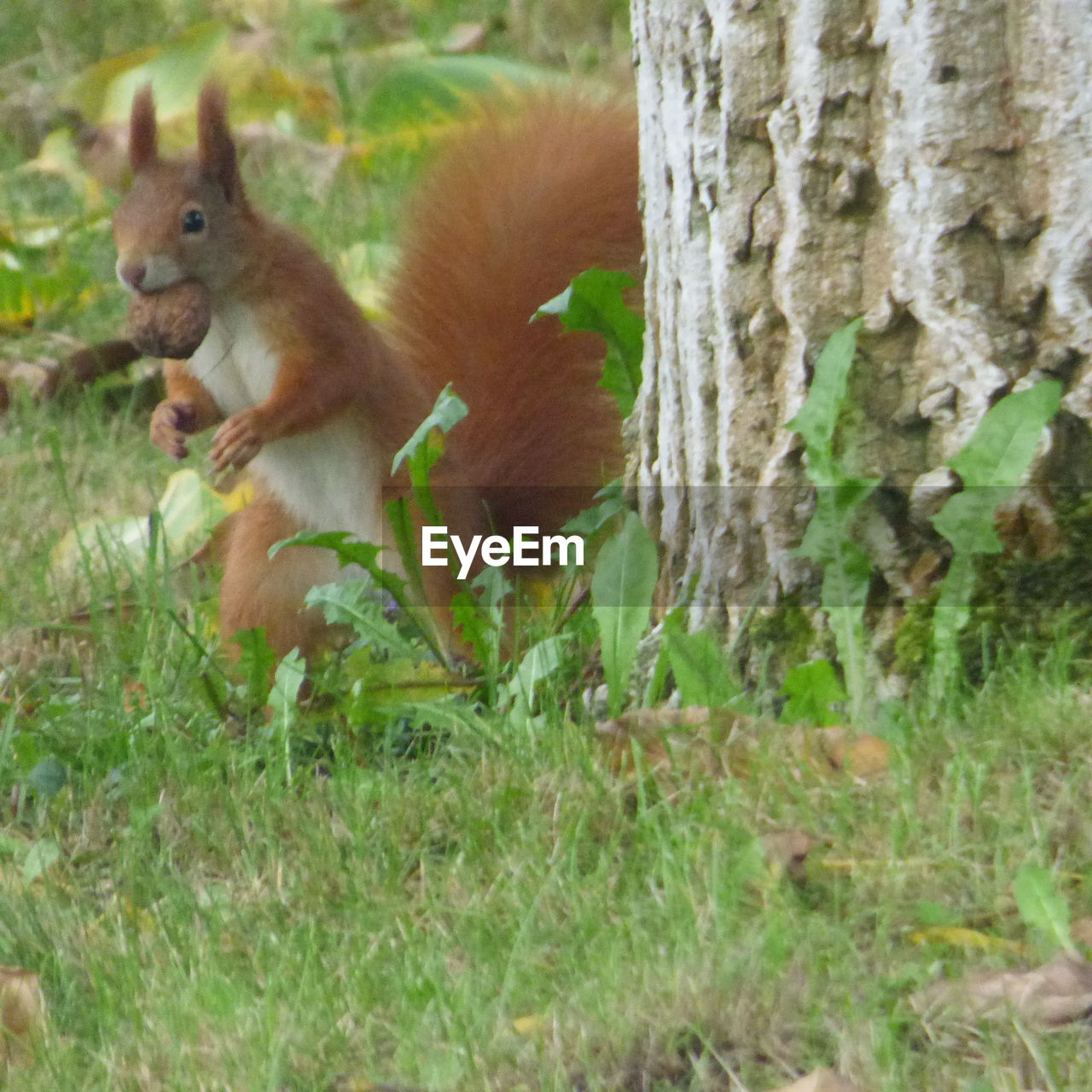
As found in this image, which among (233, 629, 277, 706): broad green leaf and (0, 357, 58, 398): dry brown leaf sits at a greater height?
(0, 357, 58, 398): dry brown leaf

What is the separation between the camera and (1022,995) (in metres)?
1.17

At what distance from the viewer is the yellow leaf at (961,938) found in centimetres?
125

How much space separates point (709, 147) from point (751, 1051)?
2.99 ft

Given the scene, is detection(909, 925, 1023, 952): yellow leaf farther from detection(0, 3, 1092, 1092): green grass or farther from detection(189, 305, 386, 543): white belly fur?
detection(189, 305, 386, 543): white belly fur

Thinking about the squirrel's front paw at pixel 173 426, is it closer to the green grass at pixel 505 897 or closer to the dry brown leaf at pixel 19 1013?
the green grass at pixel 505 897

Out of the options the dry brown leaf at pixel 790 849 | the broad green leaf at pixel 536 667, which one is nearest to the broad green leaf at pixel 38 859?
the broad green leaf at pixel 536 667

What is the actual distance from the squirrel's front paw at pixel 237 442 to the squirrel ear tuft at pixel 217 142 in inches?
11.6

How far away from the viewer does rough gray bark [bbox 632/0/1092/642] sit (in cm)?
153

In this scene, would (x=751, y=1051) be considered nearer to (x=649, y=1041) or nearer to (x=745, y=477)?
(x=649, y=1041)

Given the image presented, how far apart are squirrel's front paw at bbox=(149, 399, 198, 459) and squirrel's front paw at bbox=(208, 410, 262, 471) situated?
101 millimetres

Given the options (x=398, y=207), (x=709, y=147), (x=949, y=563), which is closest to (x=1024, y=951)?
(x=949, y=563)

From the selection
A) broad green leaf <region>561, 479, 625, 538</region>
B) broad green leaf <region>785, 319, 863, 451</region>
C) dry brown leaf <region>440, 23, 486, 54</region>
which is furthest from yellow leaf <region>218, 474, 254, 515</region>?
dry brown leaf <region>440, 23, 486, 54</region>

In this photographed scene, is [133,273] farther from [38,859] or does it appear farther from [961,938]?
[961,938]

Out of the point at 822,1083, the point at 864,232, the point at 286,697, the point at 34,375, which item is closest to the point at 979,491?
the point at 864,232
